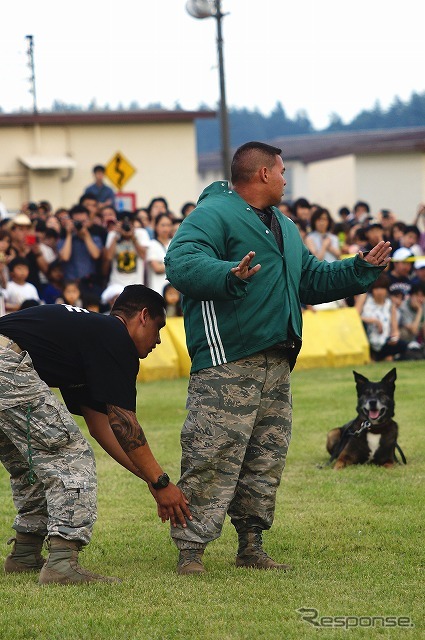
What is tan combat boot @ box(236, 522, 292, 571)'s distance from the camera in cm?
628

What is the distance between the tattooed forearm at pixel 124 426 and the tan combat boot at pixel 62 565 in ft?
1.83

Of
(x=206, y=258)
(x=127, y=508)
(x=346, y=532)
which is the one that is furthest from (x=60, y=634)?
(x=127, y=508)

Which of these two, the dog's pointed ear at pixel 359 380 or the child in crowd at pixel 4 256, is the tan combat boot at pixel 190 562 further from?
the child in crowd at pixel 4 256

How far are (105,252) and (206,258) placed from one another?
10947 millimetres

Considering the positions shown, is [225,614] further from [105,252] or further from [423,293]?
[423,293]

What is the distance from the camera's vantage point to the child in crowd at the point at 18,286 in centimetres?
1556

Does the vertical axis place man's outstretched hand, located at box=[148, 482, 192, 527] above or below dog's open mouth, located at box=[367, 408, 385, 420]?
above

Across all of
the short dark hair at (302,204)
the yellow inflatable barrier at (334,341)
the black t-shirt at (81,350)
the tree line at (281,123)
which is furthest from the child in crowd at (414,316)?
the tree line at (281,123)

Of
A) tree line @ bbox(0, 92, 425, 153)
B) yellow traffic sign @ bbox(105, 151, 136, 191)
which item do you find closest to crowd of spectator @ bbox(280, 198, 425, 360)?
yellow traffic sign @ bbox(105, 151, 136, 191)

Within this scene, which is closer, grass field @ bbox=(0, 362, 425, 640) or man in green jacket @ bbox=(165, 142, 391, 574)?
grass field @ bbox=(0, 362, 425, 640)

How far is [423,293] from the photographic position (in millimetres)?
17734

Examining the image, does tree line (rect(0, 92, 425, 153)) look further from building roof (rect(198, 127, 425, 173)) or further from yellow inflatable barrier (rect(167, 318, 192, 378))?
yellow inflatable barrier (rect(167, 318, 192, 378))

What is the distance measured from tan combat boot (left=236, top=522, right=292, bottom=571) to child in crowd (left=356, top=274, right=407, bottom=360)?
11173 millimetres

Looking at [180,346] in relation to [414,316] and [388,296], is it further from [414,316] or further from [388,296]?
[414,316]
